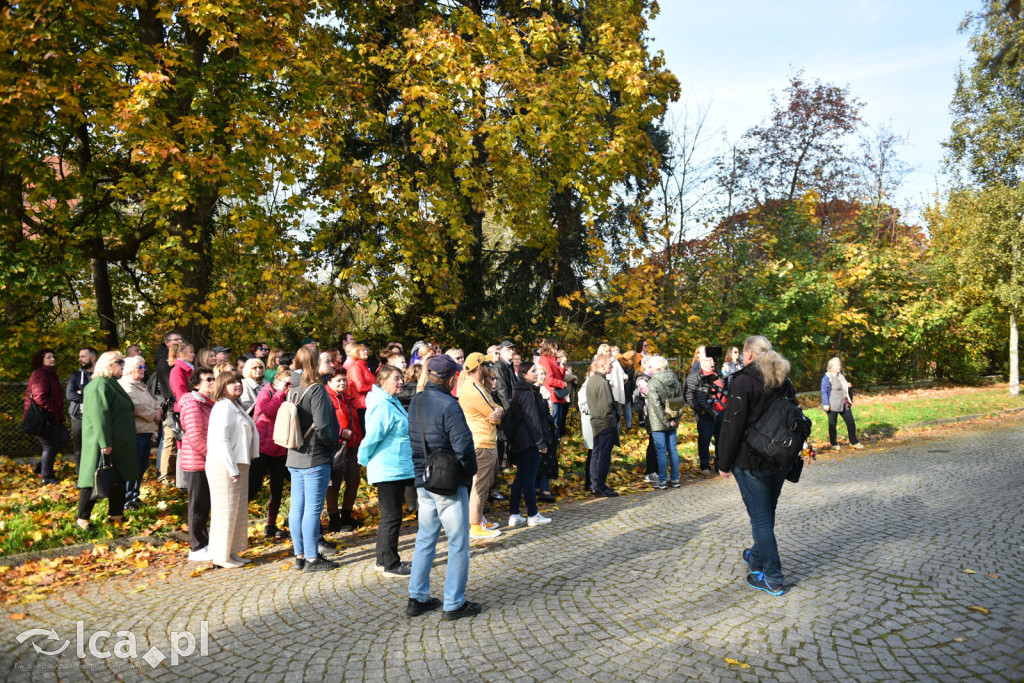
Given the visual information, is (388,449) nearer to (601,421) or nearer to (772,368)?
(772,368)

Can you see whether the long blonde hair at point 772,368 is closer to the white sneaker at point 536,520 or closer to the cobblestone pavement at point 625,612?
the cobblestone pavement at point 625,612

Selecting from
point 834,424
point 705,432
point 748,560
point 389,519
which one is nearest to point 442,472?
point 389,519

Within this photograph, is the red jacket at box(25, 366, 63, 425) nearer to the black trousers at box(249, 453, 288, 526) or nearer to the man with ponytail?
the black trousers at box(249, 453, 288, 526)

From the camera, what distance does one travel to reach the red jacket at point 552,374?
10125 mm

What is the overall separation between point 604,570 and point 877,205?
2808 centimetres

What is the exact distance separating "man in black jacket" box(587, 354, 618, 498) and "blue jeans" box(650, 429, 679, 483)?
0.91 meters

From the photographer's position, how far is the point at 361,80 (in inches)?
570

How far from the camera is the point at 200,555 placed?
6793 millimetres

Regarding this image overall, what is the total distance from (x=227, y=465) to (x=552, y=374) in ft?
16.8

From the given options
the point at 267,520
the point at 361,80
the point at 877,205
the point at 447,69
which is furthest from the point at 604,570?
the point at 877,205

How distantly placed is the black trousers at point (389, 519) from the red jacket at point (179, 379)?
3823 millimetres

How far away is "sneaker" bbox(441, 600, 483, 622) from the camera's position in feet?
16.4

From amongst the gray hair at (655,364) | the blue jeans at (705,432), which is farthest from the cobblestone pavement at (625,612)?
the blue jeans at (705,432)

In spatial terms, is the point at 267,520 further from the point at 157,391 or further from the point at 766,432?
the point at 766,432
